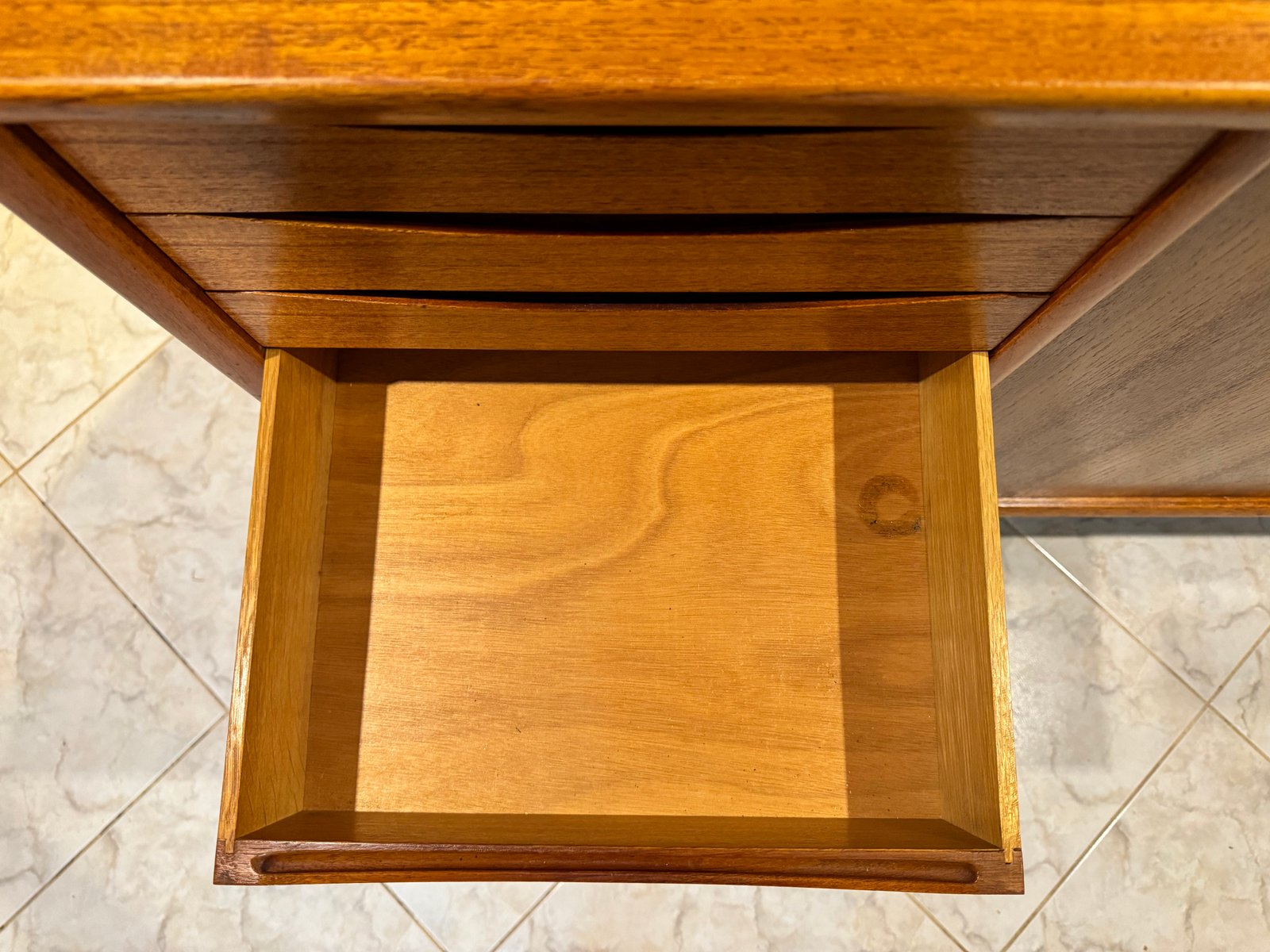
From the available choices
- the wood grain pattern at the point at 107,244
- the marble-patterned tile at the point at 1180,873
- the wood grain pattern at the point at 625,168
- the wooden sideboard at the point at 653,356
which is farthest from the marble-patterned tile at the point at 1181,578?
the wood grain pattern at the point at 107,244

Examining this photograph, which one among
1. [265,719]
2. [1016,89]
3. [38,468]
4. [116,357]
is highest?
[116,357]

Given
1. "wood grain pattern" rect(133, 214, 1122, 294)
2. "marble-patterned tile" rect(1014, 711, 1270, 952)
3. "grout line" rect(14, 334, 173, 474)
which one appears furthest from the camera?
"grout line" rect(14, 334, 173, 474)

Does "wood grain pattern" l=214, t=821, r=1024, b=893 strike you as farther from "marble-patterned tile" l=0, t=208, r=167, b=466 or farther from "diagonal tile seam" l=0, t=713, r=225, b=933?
"marble-patterned tile" l=0, t=208, r=167, b=466

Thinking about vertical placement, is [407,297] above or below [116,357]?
below

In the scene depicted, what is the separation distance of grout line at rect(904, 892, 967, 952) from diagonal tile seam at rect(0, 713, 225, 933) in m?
0.78

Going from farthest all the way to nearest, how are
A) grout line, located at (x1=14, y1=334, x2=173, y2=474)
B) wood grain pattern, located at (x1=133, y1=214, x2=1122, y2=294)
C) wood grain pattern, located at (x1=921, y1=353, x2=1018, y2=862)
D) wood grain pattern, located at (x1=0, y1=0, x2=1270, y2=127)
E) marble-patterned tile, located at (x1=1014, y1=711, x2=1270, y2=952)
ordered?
grout line, located at (x1=14, y1=334, x2=173, y2=474), marble-patterned tile, located at (x1=1014, y1=711, x2=1270, y2=952), wood grain pattern, located at (x1=921, y1=353, x2=1018, y2=862), wood grain pattern, located at (x1=133, y1=214, x2=1122, y2=294), wood grain pattern, located at (x1=0, y1=0, x2=1270, y2=127)

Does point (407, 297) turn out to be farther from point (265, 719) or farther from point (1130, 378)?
point (1130, 378)

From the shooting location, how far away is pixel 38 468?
1.08 meters

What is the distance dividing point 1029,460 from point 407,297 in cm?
62

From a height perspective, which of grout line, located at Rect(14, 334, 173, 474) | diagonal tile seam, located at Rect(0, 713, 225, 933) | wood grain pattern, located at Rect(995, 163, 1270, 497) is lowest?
diagonal tile seam, located at Rect(0, 713, 225, 933)

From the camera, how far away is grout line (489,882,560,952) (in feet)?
3.17

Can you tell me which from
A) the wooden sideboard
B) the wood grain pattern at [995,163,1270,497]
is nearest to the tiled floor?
the wood grain pattern at [995,163,1270,497]

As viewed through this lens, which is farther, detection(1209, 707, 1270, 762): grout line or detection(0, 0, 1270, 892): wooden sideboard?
detection(1209, 707, 1270, 762): grout line

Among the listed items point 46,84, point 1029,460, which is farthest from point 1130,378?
point 46,84
